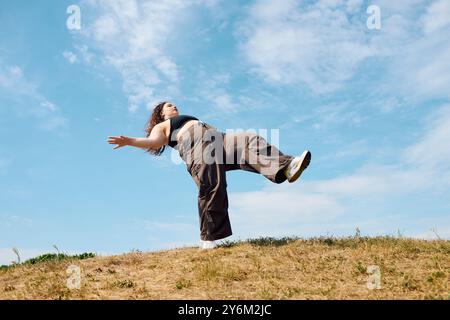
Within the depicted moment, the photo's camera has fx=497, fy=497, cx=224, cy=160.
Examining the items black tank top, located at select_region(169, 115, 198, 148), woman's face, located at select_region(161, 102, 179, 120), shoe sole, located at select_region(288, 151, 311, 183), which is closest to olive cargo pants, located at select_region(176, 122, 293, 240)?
black tank top, located at select_region(169, 115, 198, 148)

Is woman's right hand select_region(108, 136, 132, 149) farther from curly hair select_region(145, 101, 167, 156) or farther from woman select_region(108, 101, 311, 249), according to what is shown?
curly hair select_region(145, 101, 167, 156)

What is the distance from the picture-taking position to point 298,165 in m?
9.94

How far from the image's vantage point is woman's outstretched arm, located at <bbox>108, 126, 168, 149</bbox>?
10.9 m

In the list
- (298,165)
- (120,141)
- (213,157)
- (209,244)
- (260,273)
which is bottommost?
(260,273)

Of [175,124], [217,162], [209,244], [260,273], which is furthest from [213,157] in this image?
[260,273]

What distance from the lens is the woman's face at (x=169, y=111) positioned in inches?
497

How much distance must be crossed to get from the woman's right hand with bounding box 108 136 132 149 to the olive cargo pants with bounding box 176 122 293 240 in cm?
128

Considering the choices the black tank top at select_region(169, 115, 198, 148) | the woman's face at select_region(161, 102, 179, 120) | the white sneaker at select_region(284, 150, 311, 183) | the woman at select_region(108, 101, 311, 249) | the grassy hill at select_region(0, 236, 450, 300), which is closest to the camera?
the grassy hill at select_region(0, 236, 450, 300)

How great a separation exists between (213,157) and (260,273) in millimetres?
3303

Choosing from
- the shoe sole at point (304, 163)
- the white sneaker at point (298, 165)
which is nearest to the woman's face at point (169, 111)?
the white sneaker at point (298, 165)

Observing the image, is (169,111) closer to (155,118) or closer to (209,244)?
(155,118)

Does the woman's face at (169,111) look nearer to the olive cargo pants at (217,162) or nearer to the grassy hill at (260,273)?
the olive cargo pants at (217,162)

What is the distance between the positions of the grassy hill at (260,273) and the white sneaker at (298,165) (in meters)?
1.58
